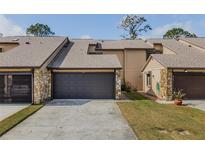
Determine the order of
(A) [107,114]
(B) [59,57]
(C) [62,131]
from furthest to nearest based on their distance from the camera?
(B) [59,57] < (A) [107,114] < (C) [62,131]

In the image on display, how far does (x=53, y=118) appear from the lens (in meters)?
13.7

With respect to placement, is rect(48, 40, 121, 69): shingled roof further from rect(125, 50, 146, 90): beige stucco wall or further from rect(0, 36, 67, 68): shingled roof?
rect(125, 50, 146, 90): beige stucco wall

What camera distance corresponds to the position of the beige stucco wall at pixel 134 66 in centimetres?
3161

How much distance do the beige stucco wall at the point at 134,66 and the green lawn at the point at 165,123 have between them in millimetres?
15142

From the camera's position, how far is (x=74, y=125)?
11.9 meters

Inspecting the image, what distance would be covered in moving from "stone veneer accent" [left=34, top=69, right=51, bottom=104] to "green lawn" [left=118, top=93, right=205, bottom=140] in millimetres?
6755

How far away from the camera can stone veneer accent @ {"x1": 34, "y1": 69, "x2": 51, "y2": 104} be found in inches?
754

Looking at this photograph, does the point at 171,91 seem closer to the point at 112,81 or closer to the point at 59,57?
the point at 112,81

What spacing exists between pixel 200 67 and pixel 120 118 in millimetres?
11353

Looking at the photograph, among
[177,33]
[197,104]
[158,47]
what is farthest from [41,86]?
[177,33]

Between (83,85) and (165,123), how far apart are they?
11002 millimetres

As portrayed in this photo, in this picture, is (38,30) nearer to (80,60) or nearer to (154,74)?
(80,60)

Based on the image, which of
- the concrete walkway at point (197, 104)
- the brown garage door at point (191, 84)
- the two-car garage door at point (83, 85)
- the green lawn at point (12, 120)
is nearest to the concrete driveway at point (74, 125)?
the green lawn at point (12, 120)
